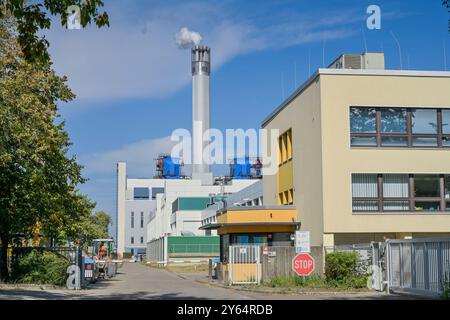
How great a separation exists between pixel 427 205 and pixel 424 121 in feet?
12.6

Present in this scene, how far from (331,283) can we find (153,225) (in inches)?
4027

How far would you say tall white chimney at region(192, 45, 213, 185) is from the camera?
11638cm

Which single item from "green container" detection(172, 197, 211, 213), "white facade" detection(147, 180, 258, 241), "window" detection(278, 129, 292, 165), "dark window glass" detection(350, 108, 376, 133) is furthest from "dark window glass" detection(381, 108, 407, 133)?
"green container" detection(172, 197, 211, 213)

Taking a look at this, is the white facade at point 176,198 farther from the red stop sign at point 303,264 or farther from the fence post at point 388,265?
the fence post at point 388,265

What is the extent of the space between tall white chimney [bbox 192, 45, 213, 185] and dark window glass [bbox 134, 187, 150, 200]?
87.7 feet

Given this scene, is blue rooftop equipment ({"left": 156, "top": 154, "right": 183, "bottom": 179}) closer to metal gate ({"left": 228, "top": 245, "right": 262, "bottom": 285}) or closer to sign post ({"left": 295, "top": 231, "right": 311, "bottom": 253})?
metal gate ({"left": 228, "top": 245, "right": 262, "bottom": 285})

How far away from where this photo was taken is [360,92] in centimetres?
3238

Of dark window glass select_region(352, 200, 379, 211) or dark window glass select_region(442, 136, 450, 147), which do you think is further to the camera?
dark window glass select_region(442, 136, 450, 147)

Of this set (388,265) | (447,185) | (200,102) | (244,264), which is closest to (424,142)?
(447,185)

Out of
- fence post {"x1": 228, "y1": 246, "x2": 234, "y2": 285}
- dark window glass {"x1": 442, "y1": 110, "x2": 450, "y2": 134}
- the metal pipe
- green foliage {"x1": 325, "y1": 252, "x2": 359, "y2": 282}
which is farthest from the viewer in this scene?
the metal pipe

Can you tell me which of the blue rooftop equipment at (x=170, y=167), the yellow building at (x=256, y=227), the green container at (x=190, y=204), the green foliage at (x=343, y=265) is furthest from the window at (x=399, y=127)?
the blue rooftop equipment at (x=170, y=167)

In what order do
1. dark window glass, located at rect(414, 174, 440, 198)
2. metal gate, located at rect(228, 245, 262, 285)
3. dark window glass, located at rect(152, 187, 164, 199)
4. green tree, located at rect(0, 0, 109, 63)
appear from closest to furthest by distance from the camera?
1. green tree, located at rect(0, 0, 109, 63)
2. metal gate, located at rect(228, 245, 262, 285)
3. dark window glass, located at rect(414, 174, 440, 198)
4. dark window glass, located at rect(152, 187, 164, 199)
